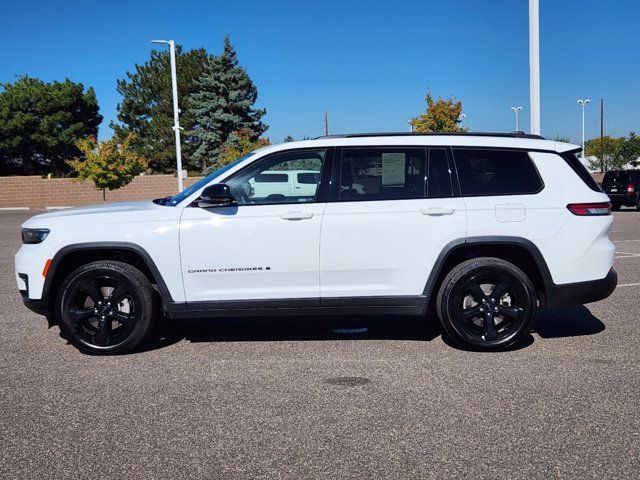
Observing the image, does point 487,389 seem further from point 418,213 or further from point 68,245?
point 68,245

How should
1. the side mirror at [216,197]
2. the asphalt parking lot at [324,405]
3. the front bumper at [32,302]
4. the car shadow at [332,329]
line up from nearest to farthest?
the asphalt parking lot at [324,405], the side mirror at [216,197], the front bumper at [32,302], the car shadow at [332,329]

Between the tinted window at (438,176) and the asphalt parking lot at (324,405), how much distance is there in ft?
4.58

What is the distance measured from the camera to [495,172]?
5867mm

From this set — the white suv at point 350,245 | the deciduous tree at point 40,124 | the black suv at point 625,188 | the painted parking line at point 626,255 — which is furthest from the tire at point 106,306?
the deciduous tree at point 40,124

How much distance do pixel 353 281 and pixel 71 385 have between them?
239 centimetres

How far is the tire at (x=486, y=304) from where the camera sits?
5.72 meters

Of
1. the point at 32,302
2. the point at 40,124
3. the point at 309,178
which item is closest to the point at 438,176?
the point at 309,178

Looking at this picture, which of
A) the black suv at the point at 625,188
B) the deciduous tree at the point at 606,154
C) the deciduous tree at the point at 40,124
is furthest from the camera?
the deciduous tree at the point at 606,154

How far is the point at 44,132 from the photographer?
54906 millimetres

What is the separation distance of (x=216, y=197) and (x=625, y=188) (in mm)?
24939

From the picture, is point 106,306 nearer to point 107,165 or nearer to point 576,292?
point 576,292

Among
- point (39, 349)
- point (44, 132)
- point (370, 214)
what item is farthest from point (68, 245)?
point (44, 132)

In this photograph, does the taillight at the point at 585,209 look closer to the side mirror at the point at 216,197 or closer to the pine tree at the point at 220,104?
the side mirror at the point at 216,197

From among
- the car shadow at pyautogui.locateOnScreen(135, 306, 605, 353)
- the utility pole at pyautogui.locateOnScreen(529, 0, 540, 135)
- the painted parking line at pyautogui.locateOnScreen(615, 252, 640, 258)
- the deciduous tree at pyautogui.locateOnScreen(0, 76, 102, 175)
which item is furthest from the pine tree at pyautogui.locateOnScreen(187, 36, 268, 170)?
the car shadow at pyautogui.locateOnScreen(135, 306, 605, 353)
